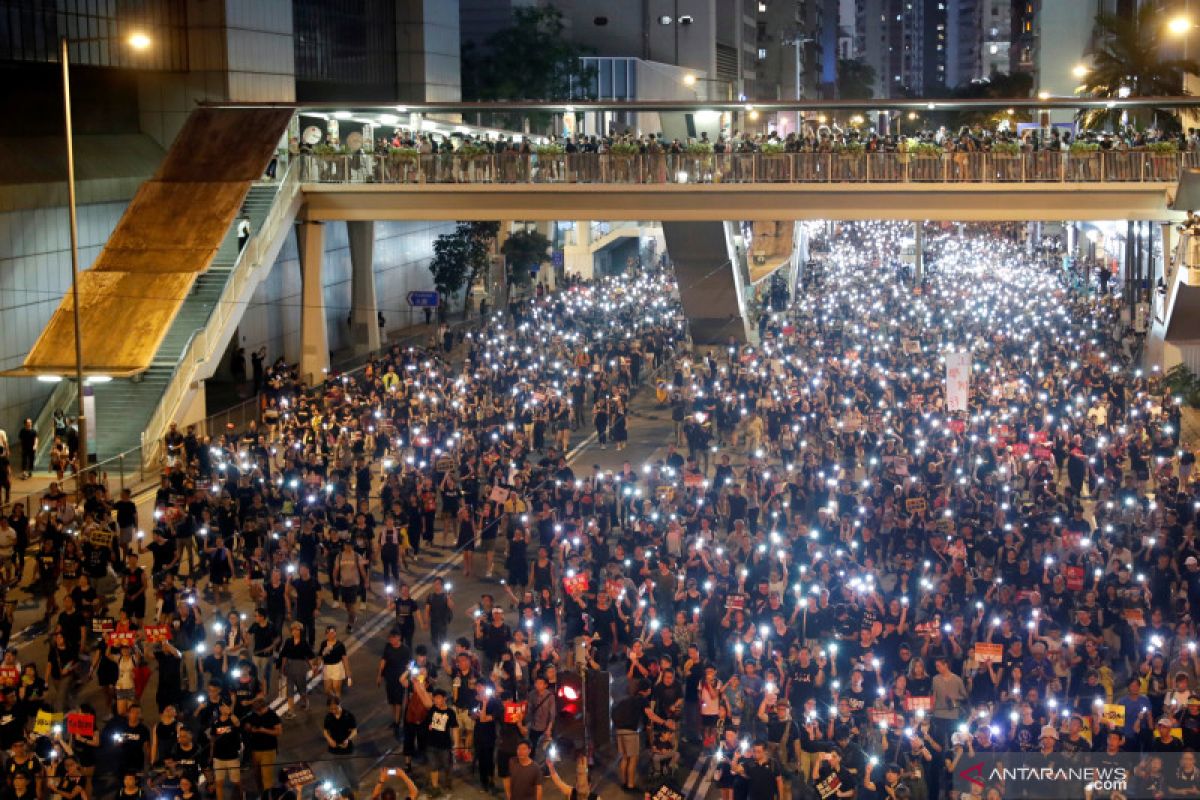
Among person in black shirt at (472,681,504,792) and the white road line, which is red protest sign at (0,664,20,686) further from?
person in black shirt at (472,681,504,792)

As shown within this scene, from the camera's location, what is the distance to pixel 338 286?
172ft

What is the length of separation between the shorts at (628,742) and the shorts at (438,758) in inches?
66.4

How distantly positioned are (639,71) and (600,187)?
56.3m

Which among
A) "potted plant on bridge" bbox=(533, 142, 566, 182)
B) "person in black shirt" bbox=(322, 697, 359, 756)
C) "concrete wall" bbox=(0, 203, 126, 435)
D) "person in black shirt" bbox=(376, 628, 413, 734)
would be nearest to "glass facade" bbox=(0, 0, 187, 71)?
"concrete wall" bbox=(0, 203, 126, 435)

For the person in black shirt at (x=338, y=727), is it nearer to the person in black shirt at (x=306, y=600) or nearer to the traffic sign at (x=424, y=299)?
the person in black shirt at (x=306, y=600)

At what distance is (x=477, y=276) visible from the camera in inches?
2461

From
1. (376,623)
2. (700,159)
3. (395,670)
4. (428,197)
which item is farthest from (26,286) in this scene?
(395,670)

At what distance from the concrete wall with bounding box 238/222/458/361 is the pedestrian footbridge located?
469 cm

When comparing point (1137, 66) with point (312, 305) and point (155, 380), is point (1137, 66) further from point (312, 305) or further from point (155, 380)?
point (155, 380)

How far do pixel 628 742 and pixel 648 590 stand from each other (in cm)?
377

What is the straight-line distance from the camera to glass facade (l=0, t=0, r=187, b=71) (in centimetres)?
3509

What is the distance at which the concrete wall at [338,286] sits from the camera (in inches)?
1773

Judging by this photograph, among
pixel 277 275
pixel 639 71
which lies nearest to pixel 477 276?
pixel 277 275

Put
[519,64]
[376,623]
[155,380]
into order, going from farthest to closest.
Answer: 1. [519,64]
2. [155,380]
3. [376,623]
